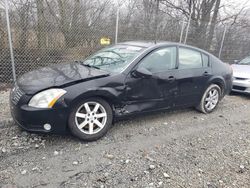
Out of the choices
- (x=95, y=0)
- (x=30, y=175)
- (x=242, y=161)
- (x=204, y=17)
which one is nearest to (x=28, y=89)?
(x=30, y=175)

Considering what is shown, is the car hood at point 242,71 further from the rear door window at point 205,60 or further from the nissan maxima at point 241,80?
the rear door window at point 205,60

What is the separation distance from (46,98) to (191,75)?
2.70m

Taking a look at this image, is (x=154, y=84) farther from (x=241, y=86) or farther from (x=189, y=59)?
(x=241, y=86)

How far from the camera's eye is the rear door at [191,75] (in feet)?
13.8

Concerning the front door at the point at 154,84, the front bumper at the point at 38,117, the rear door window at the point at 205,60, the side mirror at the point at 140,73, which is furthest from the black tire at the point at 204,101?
the front bumper at the point at 38,117

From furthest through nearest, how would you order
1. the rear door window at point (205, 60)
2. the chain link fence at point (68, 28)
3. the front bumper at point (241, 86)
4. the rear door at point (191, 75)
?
the front bumper at point (241, 86)
the chain link fence at point (68, 28)
the rear door window at point (205, 60)
the rear door at point (191, 75)

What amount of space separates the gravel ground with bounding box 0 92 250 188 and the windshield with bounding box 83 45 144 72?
104 cm

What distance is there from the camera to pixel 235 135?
394cm

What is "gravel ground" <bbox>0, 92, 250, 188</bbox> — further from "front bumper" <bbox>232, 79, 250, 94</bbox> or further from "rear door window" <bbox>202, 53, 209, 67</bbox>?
"front bumper" <bbox>232, 79, 250, 94</bbox>

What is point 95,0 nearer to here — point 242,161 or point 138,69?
point 138,69

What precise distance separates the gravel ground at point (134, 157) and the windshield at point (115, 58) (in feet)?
3.43

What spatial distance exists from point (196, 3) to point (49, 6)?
28.8 ft

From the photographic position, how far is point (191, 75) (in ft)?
14.1

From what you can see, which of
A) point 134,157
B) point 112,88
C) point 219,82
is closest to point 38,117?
point 112,88
